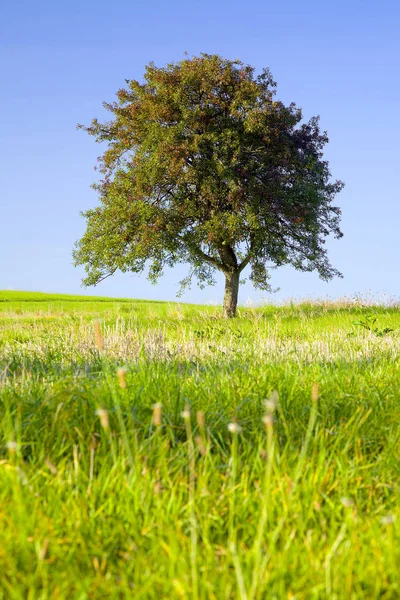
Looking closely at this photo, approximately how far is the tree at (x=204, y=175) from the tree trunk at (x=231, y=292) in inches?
1.8

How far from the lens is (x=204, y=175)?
23969 millimetres

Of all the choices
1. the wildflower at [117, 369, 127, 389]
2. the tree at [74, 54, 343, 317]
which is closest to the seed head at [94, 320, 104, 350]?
the wildflower at [117, 369, 127, 389]

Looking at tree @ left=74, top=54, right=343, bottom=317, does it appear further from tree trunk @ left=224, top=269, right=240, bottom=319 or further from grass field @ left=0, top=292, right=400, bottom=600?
grass field @ left=0, top=292, right=400, bottom=600

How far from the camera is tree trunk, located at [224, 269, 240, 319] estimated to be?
2664cm

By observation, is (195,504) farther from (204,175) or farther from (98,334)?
(204,175)

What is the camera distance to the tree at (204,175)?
2359 cm

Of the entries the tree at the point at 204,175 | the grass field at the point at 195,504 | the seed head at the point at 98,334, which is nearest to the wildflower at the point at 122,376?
the grass field at the point at 195,504

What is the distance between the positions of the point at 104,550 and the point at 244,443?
50.7 inches

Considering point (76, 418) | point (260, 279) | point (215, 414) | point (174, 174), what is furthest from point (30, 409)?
point (260, 279)

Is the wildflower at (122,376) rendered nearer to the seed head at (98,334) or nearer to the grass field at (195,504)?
the grass field at (195,504)

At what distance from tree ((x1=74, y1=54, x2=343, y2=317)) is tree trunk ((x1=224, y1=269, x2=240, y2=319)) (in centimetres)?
5

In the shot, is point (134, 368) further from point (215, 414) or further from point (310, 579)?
point (310, 579)

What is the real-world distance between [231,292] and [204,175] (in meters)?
5.50

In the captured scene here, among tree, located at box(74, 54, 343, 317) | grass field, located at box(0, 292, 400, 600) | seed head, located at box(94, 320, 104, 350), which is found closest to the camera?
grass field, located at box(0, 292, 400, 600)
